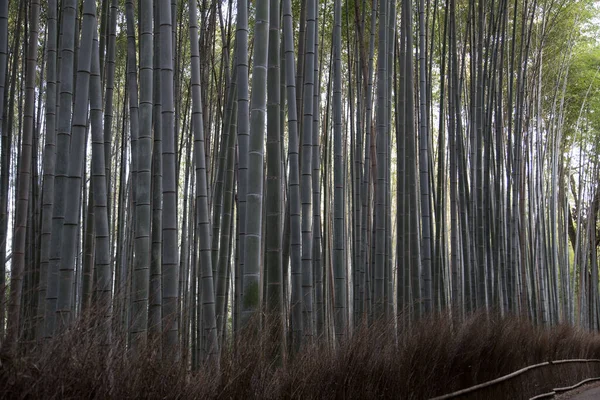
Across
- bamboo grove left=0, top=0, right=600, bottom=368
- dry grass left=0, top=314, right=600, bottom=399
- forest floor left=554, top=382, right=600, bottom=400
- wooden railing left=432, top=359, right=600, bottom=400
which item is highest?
bamboo grove left=0, top=0, right=600, bottom=368

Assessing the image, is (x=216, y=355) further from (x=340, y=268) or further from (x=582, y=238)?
(x=582, y=238)

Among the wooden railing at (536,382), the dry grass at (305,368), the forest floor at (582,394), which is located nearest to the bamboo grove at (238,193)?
the dry grass at (305,368)

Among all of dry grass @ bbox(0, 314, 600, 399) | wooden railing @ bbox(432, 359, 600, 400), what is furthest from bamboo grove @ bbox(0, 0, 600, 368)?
wooden railing @ bbox(432, 359, 600, 400)

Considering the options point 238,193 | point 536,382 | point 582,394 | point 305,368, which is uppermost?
point 238,193

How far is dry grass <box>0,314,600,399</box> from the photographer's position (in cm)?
143

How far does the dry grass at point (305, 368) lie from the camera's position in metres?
1.43

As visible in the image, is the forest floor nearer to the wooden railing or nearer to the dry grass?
the wooden railing

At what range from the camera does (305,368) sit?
231cm

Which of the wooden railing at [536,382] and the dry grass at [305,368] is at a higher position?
the dry grass at [305,368]

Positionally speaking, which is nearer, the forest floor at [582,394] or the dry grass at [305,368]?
the dry grass at [305,368]

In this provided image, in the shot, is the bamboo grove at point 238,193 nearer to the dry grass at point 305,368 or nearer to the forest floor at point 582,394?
the dry grass at point 305,368

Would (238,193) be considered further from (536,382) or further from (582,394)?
(582,394)

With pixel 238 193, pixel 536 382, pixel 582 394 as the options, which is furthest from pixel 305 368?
pixel 582 394

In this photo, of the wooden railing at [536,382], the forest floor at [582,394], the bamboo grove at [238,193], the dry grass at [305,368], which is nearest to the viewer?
A: the dry grass at [305,368]
